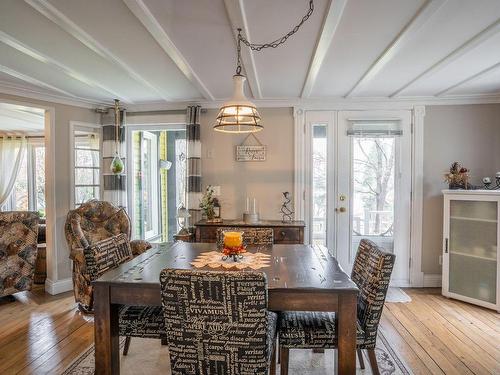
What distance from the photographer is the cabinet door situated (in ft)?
11.4

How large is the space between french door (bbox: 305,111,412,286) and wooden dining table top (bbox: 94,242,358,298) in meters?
1.62

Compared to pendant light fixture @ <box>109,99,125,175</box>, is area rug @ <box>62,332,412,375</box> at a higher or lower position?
lower

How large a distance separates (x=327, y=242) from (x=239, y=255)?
86.4 inches

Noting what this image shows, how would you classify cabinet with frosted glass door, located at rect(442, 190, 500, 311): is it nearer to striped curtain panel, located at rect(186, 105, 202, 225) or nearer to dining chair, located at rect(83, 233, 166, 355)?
striped curtain panel, located at rect(186, 105, 202, 225)

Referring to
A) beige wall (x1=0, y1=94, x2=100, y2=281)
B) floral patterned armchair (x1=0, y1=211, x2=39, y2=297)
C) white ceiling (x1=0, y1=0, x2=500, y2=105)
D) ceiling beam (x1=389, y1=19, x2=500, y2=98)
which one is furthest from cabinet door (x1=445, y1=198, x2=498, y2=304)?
floral patterned armchair (x1=0, y1=211, x2=39, y2=297)

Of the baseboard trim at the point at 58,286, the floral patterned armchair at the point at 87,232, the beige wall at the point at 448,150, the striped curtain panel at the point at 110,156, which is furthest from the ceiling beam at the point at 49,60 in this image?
the beige wall at the point at 448,150

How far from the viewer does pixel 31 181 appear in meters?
6.27

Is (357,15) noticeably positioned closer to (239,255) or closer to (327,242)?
(239,255)

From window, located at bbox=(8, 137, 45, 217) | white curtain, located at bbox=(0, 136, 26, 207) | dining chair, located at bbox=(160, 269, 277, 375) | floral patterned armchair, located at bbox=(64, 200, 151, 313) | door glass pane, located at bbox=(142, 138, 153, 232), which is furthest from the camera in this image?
window, located at bbox=(8, 137, 45, 217)

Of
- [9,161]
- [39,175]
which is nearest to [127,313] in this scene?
[39,175]

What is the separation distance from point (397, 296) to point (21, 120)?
609 centimetres

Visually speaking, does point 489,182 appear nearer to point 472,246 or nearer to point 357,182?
point 472,246

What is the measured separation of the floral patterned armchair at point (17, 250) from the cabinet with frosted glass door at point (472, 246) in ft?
15.9

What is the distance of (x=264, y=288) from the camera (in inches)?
54.4
